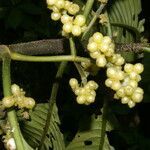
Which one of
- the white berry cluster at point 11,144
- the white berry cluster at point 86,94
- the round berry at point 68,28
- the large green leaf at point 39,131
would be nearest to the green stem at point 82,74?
the white berry cluster at point 86,94


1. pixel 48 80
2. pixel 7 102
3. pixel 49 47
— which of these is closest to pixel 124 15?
pixel 49 47

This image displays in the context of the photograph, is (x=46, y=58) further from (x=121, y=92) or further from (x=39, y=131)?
(x=39, y=131)

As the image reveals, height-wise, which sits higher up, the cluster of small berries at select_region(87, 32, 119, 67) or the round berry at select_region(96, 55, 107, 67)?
the cluster of small berries at select_region(87, 32, 119, 67)

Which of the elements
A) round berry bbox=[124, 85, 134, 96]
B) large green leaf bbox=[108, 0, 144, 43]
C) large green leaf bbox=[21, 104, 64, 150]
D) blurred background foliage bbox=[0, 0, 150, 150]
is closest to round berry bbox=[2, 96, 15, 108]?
round berry bbox=[124, 85, 134, 96]

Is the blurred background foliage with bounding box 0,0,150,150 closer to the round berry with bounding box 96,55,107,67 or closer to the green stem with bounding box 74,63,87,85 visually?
the green stem with bounding box 74,63,87,85

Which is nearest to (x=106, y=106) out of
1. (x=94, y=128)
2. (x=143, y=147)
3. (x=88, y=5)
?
(x=94, y=128)
